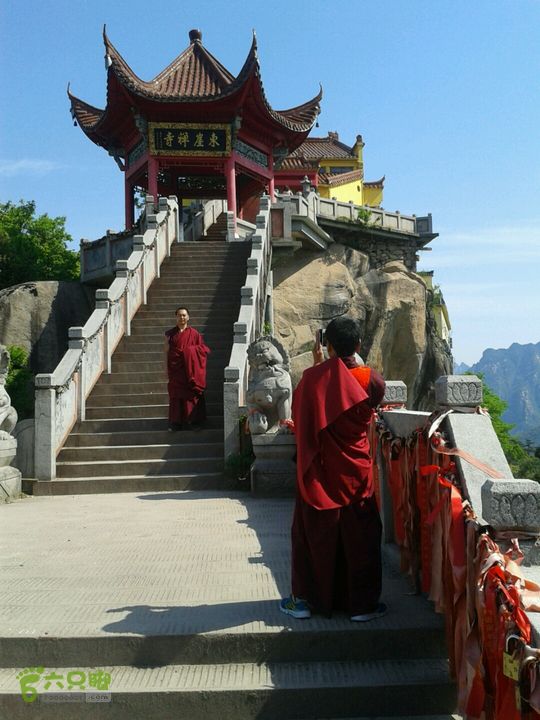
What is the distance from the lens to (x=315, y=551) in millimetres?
3482

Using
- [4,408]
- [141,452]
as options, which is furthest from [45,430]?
[141,452]

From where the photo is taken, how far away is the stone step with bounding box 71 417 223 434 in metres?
9.02

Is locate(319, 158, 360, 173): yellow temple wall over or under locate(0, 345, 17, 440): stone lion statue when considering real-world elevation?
over

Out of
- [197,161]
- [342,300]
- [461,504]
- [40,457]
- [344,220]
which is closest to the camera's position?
[461,504]

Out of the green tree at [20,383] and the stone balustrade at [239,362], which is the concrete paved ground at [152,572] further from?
the green tree at [20,383]

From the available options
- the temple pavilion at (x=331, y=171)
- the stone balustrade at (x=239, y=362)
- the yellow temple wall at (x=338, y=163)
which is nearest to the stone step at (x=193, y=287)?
the stone balustrade at (x=239, y=362)

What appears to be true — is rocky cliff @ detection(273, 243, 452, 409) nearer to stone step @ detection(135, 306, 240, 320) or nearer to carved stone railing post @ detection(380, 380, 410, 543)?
stone step @ detection(135, 306, 240, 320)

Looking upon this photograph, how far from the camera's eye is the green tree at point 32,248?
20.0 metres

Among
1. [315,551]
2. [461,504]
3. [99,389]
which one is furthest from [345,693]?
[99,389]

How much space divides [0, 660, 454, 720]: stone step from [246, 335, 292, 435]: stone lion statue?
4.39 m

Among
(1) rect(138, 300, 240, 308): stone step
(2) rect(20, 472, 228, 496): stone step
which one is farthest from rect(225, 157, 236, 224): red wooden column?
(2) rect(20, 472, 228, 496): stone step

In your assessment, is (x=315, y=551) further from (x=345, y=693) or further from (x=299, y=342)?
(x=299, y=342)

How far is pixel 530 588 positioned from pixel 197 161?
17867 millimetres

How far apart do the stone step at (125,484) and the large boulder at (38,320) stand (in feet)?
29.2
